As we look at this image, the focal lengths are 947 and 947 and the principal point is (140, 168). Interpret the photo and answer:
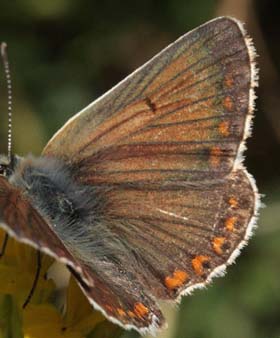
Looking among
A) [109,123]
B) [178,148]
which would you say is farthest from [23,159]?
[178,148]

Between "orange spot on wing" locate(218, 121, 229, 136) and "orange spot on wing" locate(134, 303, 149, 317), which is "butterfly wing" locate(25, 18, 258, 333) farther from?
"orange spot on wing" locate(134, 303, 149, 317)

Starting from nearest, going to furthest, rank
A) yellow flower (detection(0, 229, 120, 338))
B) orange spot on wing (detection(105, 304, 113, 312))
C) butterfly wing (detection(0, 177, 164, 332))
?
butterfly wing (detection(0, 177, 164, 332)) < orange spot on wing (detection(105, 304, 113, 312)) < yellow flower (detection(0, 229, 120, 338))

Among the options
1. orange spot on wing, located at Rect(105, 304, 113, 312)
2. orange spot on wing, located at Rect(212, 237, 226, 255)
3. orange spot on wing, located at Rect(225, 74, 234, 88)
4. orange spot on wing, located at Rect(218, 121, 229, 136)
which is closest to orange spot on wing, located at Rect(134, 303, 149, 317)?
orange spot on wing, located at Rect(105, 304, 113, 312)

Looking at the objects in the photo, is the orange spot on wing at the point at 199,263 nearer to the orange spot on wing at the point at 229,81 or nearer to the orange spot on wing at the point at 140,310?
the orange spot on wing at the point at 140,310

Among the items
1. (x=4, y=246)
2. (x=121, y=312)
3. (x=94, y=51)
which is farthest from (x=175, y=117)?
(x=94, y=51)

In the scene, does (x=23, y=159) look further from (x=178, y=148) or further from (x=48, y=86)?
(x=48, y=86)

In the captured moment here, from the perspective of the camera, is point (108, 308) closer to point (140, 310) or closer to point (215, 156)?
point (140, 310)

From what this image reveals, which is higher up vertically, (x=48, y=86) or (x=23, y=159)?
(x=23, y=159)
